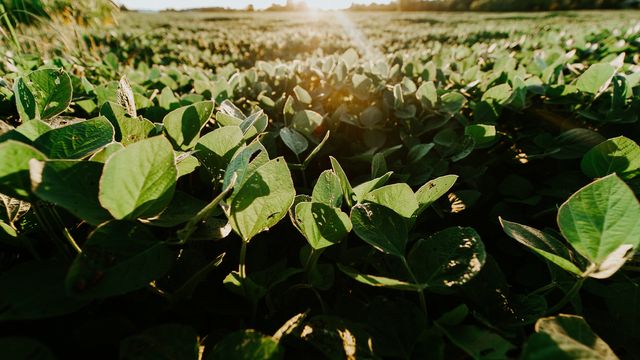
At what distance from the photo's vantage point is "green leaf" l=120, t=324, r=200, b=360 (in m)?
0.59

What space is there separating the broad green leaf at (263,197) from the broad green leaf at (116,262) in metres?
0.15

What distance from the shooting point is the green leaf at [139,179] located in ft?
1.93

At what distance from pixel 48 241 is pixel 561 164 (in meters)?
1.83

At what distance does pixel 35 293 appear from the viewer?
0.58m

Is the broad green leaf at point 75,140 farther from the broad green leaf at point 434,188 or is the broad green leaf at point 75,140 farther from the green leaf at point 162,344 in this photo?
the broad green leaf at point 434,188

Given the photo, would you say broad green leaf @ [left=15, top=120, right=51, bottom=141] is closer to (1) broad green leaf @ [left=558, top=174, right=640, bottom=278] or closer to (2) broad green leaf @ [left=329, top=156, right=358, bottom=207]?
(2) broad green leaf @ [left=329, top=156, right=358, bottom=207]

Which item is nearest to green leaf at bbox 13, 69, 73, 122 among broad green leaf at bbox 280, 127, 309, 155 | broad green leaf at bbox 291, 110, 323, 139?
broad green leaf at bbox 280, 127, 309, 155

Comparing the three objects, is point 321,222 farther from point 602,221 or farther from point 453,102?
point 453,102

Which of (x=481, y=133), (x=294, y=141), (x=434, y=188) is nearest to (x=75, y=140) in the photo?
(x=294, y=141)

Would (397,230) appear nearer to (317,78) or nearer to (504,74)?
(504,74)

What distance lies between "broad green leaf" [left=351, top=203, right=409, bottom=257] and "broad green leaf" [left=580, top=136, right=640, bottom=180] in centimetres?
71

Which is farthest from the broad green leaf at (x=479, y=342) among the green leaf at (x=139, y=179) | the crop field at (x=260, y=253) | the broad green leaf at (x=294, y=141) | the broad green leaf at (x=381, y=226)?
the broad green leaf at (x=294, y=141)

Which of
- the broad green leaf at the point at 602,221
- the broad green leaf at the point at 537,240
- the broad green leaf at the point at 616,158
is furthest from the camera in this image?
the broad green leaf at the point at 616,158

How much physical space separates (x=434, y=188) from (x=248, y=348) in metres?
0.51
